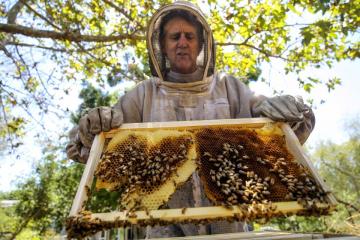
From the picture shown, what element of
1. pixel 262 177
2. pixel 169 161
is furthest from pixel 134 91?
pixel 262 177

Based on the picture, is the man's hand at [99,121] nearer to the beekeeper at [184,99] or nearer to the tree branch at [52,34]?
the beekeeper at [184,99]

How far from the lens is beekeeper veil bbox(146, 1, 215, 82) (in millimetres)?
3225

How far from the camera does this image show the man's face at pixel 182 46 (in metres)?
3.23

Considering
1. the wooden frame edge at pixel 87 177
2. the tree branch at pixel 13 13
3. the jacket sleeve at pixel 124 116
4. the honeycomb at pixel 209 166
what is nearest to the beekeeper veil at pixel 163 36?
the jacket sleeve at pixel 124 116

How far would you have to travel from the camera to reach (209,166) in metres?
2.29

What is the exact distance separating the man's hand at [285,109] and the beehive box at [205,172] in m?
0.09

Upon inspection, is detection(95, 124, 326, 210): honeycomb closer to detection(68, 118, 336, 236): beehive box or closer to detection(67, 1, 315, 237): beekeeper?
detection(68, 118, 336, 236): beehive box

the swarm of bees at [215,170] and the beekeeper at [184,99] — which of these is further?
the beekeeper at [184,99]

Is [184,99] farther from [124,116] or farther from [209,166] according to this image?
[209,166]

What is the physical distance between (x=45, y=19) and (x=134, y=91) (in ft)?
22.1

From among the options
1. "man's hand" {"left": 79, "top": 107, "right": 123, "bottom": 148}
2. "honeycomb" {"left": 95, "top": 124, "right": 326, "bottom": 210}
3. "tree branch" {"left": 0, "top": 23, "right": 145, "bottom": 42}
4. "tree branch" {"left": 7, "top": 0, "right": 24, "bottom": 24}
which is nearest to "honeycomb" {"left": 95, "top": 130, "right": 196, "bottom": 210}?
"honeycomb" {"left": 95, "top": 124, "right": 326, "bottom": 210}

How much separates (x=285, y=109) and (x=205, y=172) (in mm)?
877

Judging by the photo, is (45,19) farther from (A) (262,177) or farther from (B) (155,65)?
(A) (262,177)

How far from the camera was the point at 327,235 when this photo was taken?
7.28ft
